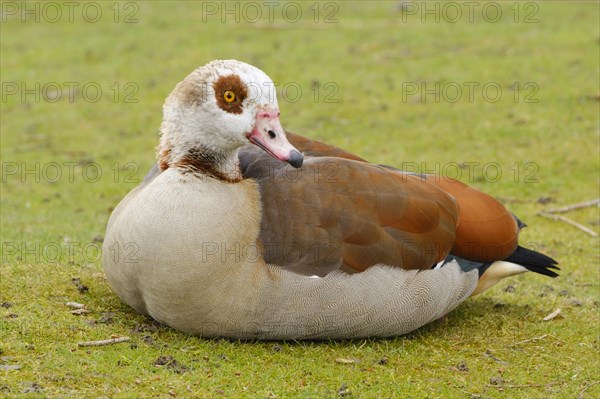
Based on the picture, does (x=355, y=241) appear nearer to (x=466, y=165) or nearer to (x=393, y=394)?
(x=393, y=394)

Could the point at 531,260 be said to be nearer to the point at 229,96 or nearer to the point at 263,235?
the point at 263,235

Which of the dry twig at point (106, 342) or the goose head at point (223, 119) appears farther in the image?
the goose head at point (223, 119)

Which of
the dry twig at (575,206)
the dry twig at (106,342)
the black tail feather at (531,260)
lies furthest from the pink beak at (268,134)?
the dry twig at (575,206)

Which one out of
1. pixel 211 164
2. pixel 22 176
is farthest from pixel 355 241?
pixel 22 176

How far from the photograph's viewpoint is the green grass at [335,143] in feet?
18.2

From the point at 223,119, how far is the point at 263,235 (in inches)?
29.7

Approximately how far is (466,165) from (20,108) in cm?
693

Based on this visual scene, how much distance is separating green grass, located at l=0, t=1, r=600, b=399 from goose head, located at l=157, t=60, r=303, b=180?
1161 millimetres

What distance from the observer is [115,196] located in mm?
10703

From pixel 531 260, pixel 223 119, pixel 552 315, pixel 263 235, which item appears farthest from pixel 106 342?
pixel 552 315

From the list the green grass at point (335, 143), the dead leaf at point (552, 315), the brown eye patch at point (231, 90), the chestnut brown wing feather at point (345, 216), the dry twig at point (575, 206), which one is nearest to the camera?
the green grass at point (335, 143)

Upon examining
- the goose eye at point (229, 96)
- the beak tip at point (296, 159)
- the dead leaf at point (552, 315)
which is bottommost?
the dead leaf at point (552, 315)

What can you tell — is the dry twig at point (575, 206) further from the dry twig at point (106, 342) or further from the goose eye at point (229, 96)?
the dry twig at point (106, 342)

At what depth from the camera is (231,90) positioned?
570cm
